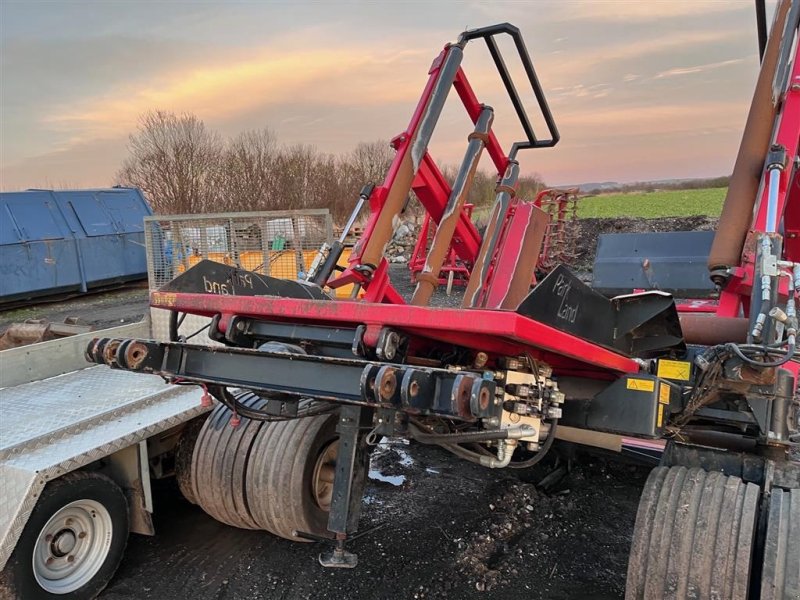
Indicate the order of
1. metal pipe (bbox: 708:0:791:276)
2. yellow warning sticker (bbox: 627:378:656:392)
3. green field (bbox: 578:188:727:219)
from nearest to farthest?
yellow warning sticker (bbox: 627:378:656:392), metal pipe (bbox: 708:0:791:276), green field (bbox: 578:188:727:219)

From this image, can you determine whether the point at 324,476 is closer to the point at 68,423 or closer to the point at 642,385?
the point at 68,423

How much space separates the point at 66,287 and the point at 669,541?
13187 millimetres

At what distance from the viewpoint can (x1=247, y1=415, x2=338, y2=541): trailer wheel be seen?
10.6 ft

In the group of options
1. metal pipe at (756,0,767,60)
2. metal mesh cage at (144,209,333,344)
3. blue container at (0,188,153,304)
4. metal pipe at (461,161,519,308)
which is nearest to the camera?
metal pipe at (461,161,519,308)

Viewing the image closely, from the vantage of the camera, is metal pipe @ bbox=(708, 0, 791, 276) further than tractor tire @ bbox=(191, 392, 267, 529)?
No

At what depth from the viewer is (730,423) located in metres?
2.92

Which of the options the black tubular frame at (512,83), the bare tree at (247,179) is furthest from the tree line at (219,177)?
the black tubular frame at (512,83)

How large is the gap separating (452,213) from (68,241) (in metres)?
11.4

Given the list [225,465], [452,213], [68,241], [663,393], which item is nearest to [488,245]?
[452,213]

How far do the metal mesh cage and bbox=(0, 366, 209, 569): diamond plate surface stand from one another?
118 inches

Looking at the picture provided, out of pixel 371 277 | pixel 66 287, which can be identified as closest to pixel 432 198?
pixel 371 277

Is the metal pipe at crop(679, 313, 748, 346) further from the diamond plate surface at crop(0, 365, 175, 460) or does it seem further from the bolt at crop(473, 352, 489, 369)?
the diamond plate surface at crop(0, 365, 175, 460)

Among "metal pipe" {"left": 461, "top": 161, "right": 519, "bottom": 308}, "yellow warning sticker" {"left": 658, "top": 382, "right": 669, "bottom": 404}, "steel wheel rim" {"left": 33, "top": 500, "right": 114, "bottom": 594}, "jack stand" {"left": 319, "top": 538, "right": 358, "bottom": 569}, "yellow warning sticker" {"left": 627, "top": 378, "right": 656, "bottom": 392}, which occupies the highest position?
"metal pipe" {"left": 461, "top": 161, "right": 519, "bottom": 308}

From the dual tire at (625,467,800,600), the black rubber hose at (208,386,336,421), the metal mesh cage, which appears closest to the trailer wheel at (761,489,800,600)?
the dual tire at (625,467,800,600)
